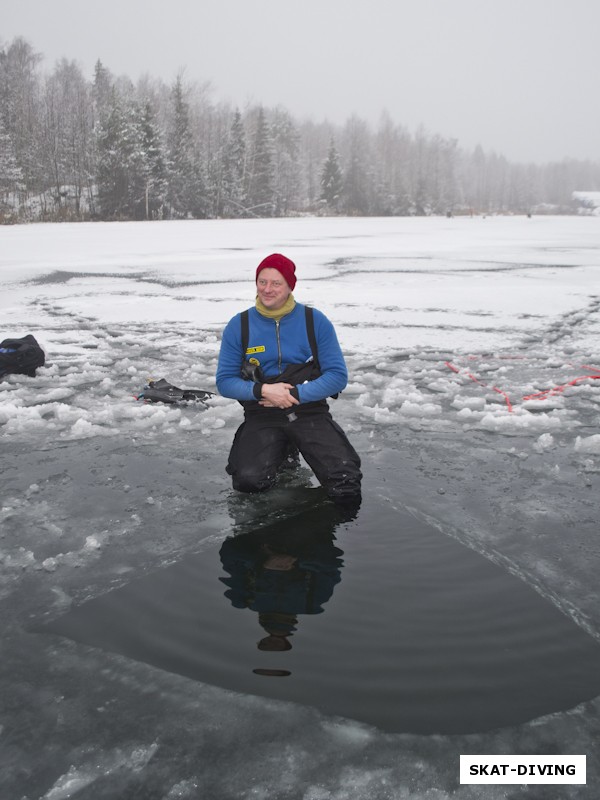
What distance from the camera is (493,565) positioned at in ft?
9.86

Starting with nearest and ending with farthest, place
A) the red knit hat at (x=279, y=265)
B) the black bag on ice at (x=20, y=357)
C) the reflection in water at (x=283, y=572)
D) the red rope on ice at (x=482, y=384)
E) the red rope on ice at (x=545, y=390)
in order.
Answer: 1. the reflection in water at (x=283, y=572)
2. the red knit hat at (x=279, y=265)
3. the red rope on ice at (x=482, y=384)
4. the red rope on ice at (x=545, y=390)
5. the black bag on ice at (x=20, y=357)

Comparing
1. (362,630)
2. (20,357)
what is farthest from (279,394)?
(20,357)

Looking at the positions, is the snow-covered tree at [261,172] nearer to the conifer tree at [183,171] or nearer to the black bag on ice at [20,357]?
the conifer tree at [183,171]

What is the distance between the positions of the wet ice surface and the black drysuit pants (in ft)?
0.59

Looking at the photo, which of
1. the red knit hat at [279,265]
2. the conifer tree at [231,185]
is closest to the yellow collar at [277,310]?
the red knit hat at [279,265]

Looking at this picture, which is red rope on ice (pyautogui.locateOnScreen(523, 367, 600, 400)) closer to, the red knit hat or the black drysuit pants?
the black drysuit pants

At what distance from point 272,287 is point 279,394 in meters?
0.63

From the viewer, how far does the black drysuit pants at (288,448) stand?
3.71 meters

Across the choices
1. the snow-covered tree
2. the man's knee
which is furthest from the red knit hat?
the snow-covered tree

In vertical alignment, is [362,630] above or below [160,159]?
below

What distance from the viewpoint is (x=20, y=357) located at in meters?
6.30

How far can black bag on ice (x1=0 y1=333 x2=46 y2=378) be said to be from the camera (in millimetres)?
6257

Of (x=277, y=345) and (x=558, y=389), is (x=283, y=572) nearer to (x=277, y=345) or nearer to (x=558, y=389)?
(x=277, y=345)
